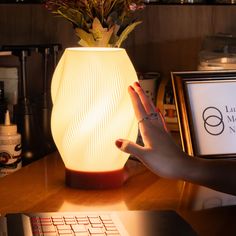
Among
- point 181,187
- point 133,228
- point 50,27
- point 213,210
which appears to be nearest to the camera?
point 133,228

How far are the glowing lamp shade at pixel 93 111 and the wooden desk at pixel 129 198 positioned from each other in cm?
6

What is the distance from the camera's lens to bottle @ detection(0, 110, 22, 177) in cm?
156

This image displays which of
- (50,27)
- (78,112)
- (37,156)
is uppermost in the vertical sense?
(50,27)

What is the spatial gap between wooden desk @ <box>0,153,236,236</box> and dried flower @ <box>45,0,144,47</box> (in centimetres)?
32

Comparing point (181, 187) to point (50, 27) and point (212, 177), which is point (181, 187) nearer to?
point (212, 177)

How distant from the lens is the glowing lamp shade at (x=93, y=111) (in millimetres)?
1296

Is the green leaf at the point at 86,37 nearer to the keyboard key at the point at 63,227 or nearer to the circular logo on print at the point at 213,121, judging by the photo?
the circular logo on print at the point at 213,121

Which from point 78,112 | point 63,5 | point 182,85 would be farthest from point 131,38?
point 78,112

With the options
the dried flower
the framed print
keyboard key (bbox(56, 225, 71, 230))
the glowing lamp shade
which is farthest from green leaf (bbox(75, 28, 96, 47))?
keyboard key (bbox(56, 225, 71, 230))

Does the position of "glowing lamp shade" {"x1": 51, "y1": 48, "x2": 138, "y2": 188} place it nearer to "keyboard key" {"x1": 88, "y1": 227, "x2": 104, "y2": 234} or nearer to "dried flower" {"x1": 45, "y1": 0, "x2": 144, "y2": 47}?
"dried flower" {"x1": 45, "y1": 0, "x2": 144, "y2": 47}

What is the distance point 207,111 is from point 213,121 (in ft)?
0.10

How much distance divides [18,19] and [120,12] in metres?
0.62

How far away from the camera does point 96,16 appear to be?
140 centimetres

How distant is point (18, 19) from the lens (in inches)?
77.7
